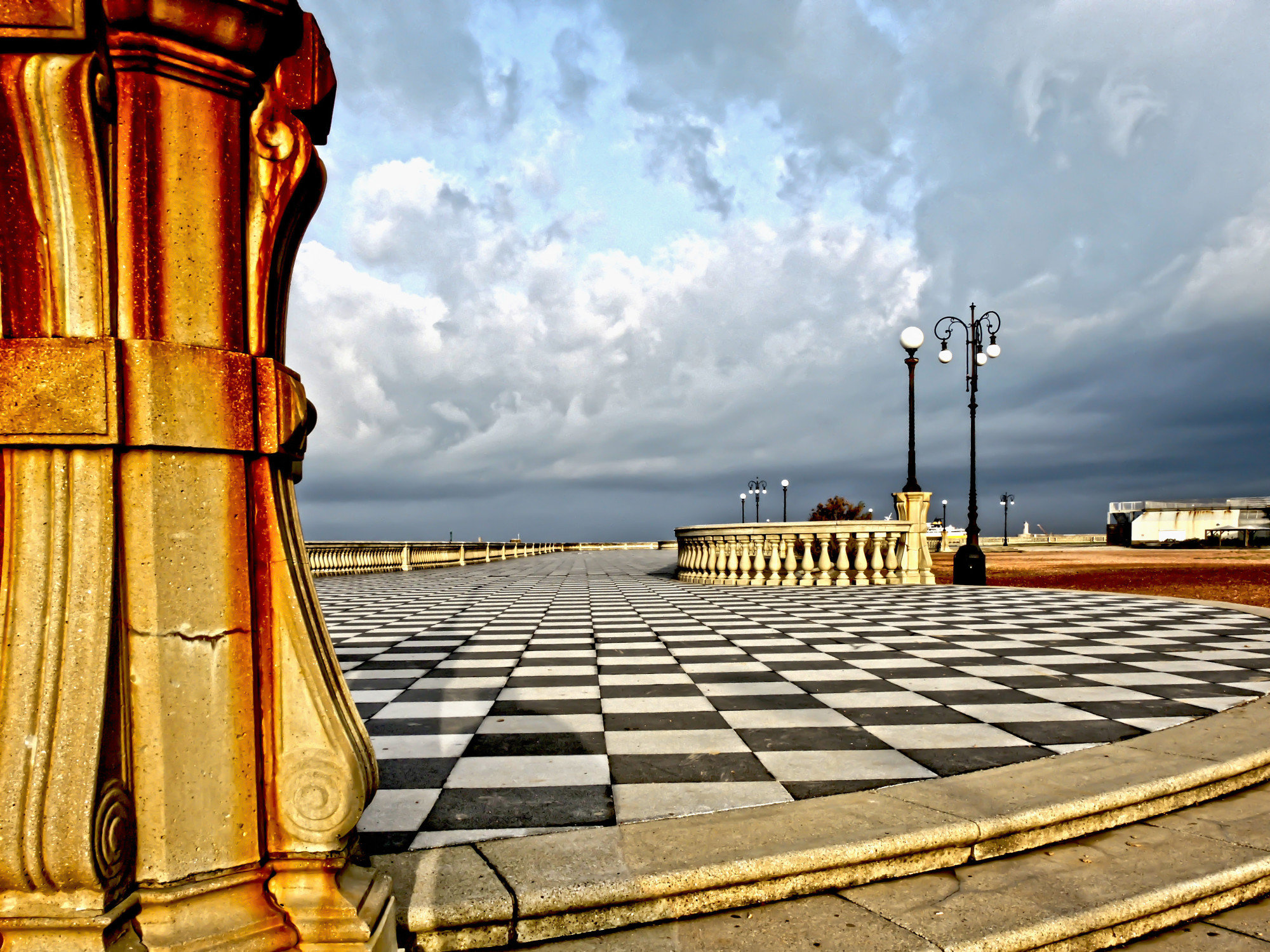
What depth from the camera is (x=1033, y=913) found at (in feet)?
5.93

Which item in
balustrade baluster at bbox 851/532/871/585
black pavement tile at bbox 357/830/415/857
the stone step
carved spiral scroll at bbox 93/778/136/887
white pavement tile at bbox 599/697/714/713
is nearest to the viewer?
carved spiral scroll at bbox 93/778/136/887

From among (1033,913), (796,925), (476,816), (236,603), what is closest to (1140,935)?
(1033,913)

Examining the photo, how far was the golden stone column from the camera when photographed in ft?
4.34

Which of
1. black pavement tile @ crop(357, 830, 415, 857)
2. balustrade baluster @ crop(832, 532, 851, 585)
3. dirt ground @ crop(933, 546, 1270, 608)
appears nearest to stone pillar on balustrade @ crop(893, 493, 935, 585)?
balustrade baluster @ crop(832, 532, 851, 585)

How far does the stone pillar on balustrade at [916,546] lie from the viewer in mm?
12297

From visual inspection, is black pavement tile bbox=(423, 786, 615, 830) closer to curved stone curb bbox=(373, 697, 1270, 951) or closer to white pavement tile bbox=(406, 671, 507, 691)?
curved stone curb bbox=(373, 697, 1270, 951)

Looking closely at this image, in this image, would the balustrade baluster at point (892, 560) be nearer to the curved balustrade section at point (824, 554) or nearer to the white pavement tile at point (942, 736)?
the curved balustrade section at point (824, 554)

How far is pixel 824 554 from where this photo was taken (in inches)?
471

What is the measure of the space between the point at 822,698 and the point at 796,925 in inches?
87.8

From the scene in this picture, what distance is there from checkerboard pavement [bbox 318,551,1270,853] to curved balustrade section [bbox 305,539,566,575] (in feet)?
19.0

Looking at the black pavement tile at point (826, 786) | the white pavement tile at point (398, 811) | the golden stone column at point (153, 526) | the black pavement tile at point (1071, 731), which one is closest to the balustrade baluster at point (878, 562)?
the black pavement tile at point (1071, 731)

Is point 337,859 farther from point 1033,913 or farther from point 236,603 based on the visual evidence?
point 1033,913

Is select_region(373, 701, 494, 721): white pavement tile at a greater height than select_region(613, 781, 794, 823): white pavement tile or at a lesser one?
lesser

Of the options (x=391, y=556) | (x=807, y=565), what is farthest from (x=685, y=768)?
(x=391, y=556)
